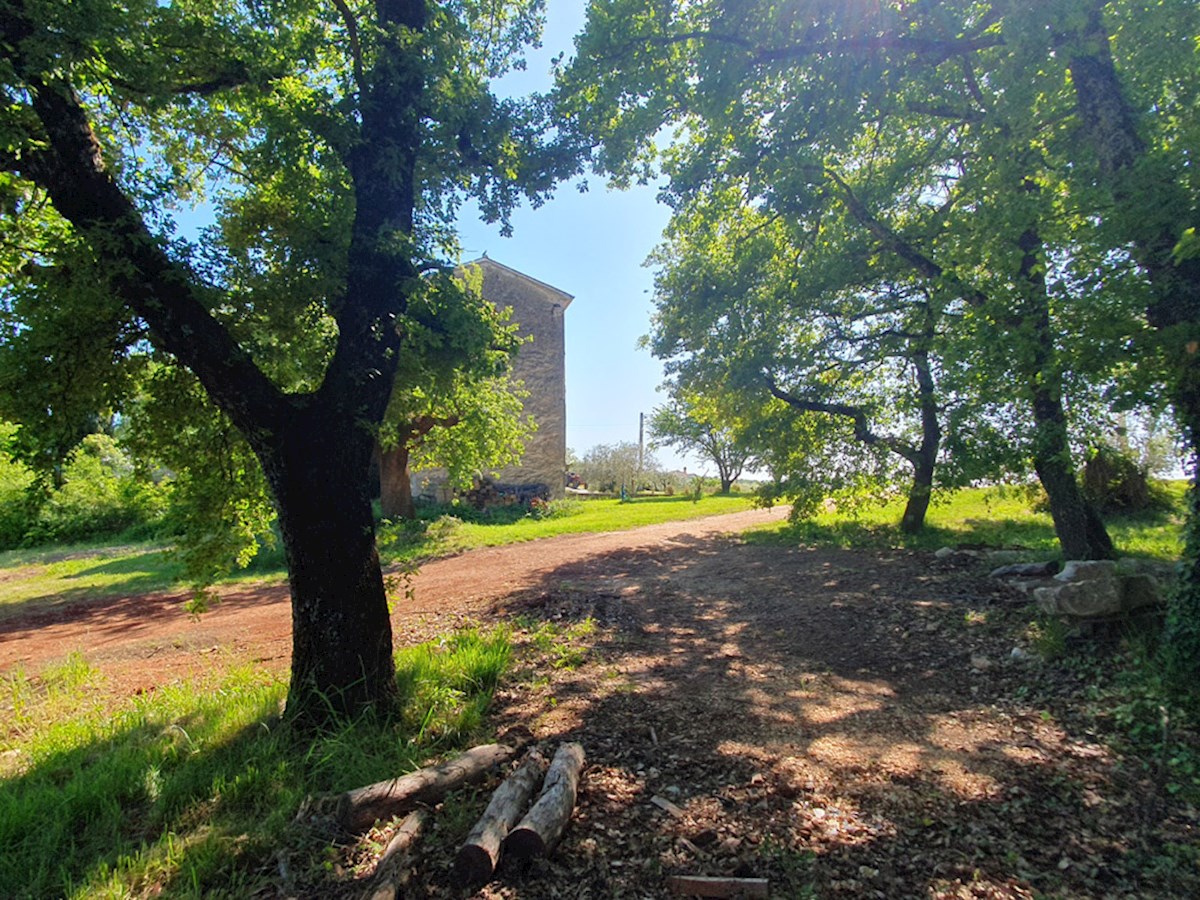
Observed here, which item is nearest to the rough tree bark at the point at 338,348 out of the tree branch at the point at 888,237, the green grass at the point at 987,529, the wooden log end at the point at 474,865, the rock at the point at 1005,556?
the wooden log end at the point at 474,865

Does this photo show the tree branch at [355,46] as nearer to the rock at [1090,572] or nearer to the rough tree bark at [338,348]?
the rough tree bark at [338,348]

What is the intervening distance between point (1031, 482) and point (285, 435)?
11.8 metres

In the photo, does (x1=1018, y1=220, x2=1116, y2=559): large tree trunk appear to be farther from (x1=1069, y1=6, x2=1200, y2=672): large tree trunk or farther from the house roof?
the house roof

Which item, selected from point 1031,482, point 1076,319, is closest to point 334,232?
point 1076,319

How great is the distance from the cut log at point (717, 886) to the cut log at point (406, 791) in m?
1.30

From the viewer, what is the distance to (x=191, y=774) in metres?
3.19

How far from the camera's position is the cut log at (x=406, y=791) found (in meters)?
2.77

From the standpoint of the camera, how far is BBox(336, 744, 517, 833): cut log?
2.77 metres

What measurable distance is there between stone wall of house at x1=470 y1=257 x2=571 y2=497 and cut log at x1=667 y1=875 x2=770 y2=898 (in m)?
19.4

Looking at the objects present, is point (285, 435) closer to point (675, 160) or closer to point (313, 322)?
point (313, 322)

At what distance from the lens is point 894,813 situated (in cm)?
272

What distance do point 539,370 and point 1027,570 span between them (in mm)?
18146

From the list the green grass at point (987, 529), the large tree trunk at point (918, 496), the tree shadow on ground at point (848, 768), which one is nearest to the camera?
the tree shadow on ground at point (848, 768)

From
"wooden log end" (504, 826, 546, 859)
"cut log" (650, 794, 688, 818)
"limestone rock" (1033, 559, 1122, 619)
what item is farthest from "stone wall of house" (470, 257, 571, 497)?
"wooden log end" (504, 826, 546, 859)
